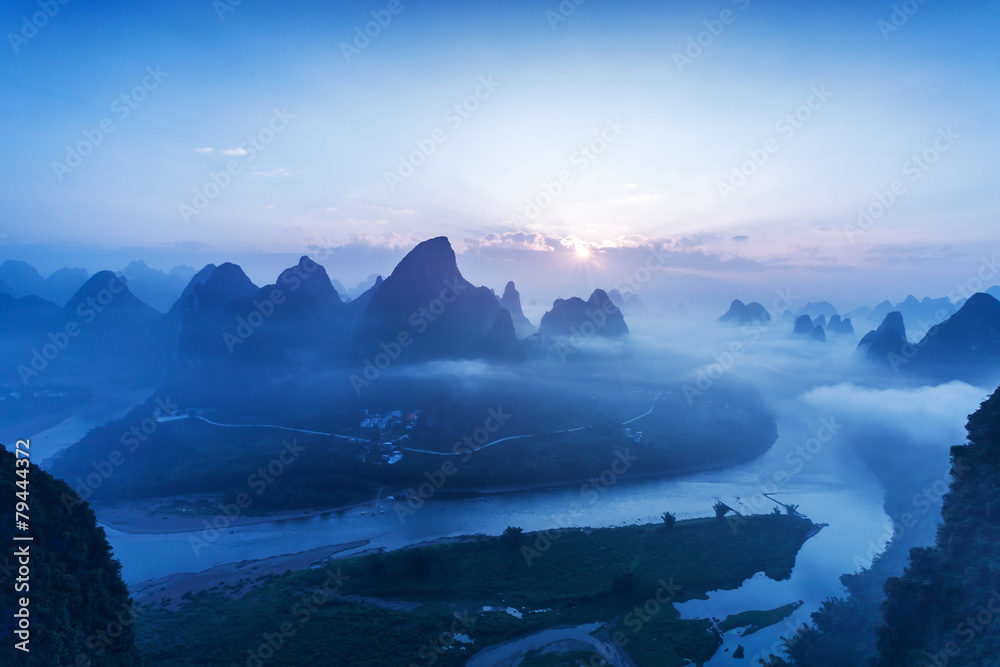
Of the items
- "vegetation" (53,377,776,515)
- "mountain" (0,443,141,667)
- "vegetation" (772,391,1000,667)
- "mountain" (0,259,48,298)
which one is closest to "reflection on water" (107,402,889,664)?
"vegetation" (53,377,776,515)

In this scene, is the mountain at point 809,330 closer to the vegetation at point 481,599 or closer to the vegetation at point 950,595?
the vegetation at point 481,599

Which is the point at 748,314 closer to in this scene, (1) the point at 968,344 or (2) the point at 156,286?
(1) the point at 968,344

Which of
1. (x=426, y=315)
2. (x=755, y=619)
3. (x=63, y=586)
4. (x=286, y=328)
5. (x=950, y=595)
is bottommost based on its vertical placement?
(x=755, y=619)

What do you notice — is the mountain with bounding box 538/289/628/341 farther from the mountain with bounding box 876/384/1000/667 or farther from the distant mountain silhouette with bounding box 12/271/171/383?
the distant mountain silhouette with bounding box 12/271/171/383

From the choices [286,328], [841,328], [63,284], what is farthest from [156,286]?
[841,328]

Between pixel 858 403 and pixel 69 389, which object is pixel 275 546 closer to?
pixel 69 389

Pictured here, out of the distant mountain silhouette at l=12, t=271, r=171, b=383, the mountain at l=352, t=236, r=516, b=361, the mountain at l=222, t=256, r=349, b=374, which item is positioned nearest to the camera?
the mountain at l=222, t=256, r=349, b=374

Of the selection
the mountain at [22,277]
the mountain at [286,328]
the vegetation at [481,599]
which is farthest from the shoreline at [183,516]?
the mountain at [22,277]
